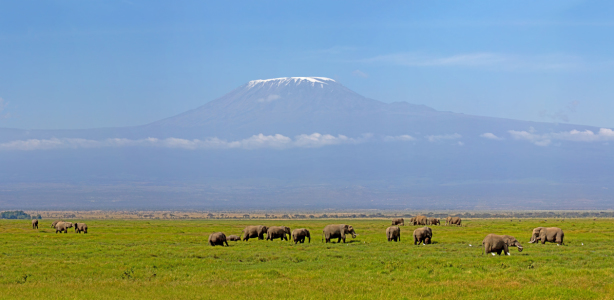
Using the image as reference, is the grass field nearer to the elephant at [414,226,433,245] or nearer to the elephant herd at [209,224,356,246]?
the elephant at [414,226,433,245]

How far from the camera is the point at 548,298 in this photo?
22.1 m

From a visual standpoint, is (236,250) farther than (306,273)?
Yes

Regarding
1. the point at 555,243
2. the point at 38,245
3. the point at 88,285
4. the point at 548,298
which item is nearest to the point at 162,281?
the point at 88,285

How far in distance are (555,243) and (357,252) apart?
14.2 m

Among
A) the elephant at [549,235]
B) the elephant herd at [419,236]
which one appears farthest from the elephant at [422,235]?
the elephant at [549,235]

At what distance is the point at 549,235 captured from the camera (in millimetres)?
42531

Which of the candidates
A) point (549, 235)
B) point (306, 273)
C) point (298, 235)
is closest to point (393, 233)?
point (298, 235)

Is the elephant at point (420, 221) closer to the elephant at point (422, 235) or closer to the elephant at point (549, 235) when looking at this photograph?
the elephant at point (549, 235)

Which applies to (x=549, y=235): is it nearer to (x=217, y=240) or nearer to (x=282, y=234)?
(x=282, y=234)

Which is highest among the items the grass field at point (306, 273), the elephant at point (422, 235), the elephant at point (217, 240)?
the elephant at point (422, 235)

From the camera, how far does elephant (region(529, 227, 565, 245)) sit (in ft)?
137

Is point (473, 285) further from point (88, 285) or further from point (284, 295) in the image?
point (88, 285)

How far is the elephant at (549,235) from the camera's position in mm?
41656

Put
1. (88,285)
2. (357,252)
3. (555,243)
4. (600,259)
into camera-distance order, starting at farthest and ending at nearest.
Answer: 1. (555,243)
2. (357,252)
3. (600,259)
4. (88,285)
